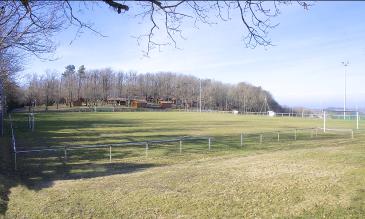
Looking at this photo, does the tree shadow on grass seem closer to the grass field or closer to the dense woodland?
the grass field

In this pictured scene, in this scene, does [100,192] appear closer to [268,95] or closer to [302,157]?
[302,157]

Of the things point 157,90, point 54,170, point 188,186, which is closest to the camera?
point 188,186

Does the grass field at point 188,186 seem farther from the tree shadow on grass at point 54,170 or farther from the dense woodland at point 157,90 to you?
the dense woodland at point 157,90

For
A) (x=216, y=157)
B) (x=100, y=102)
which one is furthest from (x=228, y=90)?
(x=216, y=157)

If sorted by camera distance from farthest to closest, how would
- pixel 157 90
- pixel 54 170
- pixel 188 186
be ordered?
pixel 157 90
pixel 54 170
pixel 188 186

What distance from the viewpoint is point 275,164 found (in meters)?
18.1

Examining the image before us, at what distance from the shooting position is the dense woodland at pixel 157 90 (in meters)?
137

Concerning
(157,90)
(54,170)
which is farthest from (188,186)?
(157,90)

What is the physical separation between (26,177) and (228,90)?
142m

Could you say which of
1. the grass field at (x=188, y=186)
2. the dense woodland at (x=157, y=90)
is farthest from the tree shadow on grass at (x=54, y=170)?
the dense woodland at (x=157, y=90)

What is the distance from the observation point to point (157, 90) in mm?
154750

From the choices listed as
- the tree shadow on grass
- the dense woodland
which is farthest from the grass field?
the dense woodland

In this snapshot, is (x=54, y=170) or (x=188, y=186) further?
(x=54, y=170)

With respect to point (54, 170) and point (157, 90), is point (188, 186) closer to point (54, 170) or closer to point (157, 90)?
point (54, 170)
